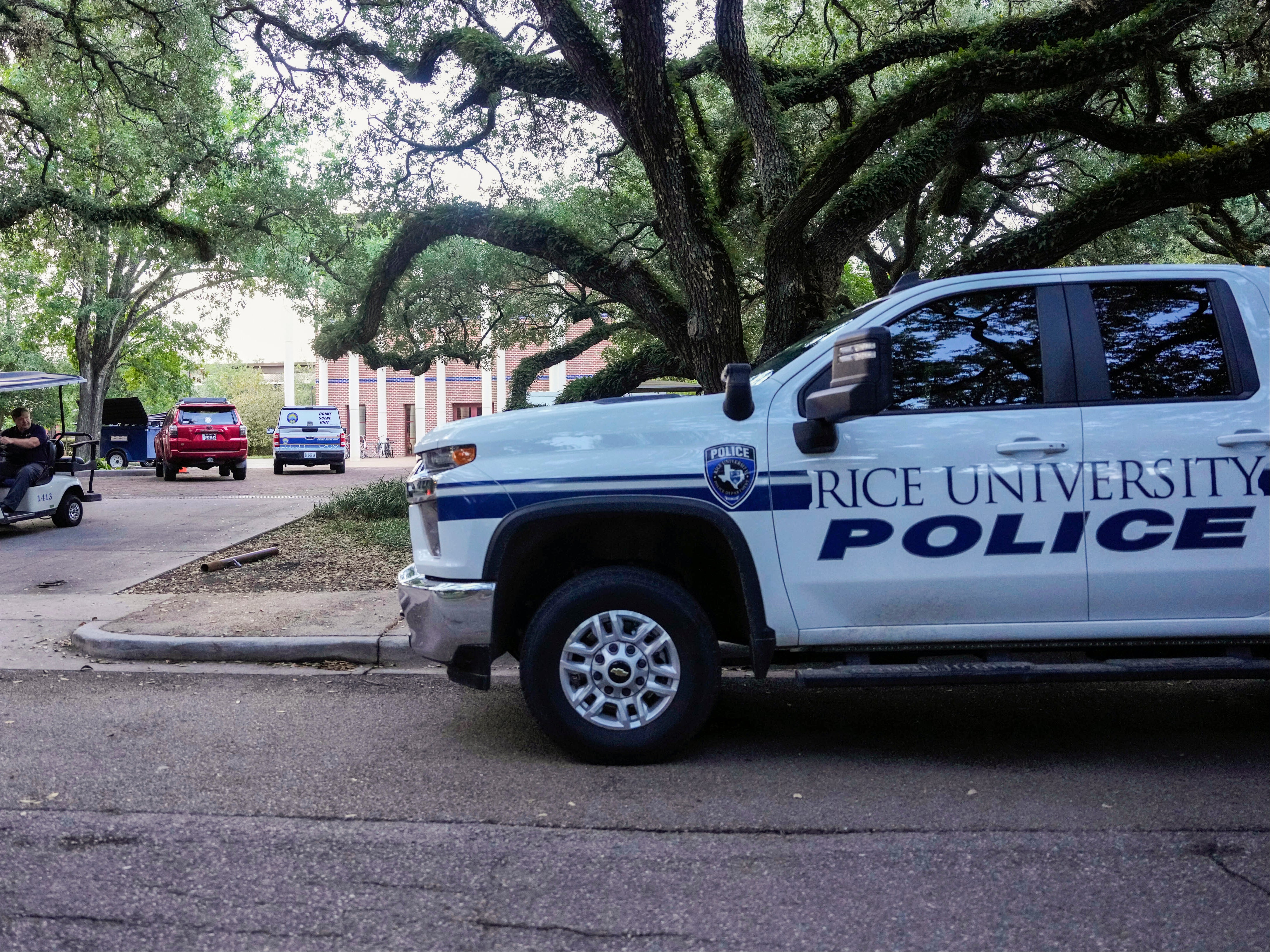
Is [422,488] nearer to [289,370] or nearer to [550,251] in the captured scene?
[550,251]

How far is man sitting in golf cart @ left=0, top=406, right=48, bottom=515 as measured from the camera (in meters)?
13.8

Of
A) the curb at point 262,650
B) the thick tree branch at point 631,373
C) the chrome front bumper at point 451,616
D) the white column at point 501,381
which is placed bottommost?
the curb at point 262,650

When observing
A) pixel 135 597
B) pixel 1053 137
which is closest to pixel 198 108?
pixel 135 597

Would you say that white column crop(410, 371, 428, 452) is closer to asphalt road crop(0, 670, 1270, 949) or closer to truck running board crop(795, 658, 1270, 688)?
asphalt road crop(0, 670, 1270, 949)

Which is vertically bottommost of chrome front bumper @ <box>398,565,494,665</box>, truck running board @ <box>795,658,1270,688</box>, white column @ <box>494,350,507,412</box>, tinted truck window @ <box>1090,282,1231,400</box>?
truck running board @ <box>795,658,1270,688</box>

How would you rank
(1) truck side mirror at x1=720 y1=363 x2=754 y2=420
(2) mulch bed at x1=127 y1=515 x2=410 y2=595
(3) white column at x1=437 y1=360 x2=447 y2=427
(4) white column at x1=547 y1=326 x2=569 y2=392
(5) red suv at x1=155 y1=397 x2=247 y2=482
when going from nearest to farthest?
1. (1) truck side mirror at x1=720 y1=363 x2=754 y2=420
2. (2) mulch bed at x1=127 y1=515 x2=410 y2=595
3. (5) red suv at x1=155 y1=397 x2=247 y2=482
4. (4) white column at x1=547 y1=326 x2=569 y2=392
5. (3) white column at x1=437 y1=360 x2=447 y2=427

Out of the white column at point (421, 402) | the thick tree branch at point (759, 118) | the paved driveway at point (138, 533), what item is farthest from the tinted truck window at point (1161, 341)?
the white column at point (421, 402)

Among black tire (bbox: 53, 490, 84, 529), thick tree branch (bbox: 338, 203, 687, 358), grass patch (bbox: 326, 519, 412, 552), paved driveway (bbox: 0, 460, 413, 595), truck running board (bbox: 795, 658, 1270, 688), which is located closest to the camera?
truck running board (bbox: 795, 658, 1270, 688)

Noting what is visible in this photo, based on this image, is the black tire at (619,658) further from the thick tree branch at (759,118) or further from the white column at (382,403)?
the white column at (382,403)

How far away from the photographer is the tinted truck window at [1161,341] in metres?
4.73

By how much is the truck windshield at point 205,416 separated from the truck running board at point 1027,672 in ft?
81.5

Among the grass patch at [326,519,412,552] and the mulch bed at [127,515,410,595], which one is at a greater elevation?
the grass patch at [326,519,412,552]

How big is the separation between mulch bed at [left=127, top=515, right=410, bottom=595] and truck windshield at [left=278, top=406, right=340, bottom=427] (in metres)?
17.6

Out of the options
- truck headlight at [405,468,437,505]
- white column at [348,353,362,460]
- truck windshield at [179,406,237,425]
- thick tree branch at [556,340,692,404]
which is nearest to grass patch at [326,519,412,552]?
thick tree branch at [556,340,692,404]
